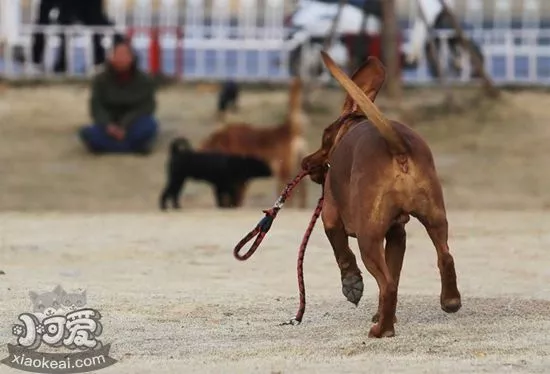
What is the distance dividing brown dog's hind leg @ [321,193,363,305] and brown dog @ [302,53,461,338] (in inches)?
2.1

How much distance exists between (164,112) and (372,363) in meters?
15.1

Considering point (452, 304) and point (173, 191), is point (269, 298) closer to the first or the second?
point (452, 304)

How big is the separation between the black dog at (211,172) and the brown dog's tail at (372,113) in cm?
960

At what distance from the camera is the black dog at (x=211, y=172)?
15984mm

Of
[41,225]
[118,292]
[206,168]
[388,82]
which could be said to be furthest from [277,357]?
[388,82]

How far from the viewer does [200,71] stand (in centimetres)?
2231

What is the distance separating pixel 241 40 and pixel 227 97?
244 centimetres

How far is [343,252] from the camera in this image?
6.59m

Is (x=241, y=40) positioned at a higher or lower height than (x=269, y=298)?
lower

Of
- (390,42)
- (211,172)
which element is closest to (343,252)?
(211,172)

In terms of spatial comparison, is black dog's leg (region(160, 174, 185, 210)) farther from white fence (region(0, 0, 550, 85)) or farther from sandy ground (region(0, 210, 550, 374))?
white fence (region(0, 0, 550, 85))

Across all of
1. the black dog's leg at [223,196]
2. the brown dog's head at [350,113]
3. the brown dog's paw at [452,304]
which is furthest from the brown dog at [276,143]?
the brown dog's paw at [452,304]

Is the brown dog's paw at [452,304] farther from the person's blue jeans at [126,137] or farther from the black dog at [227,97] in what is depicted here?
the black dog at [227,97]

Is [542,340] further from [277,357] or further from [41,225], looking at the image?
[41,225]
